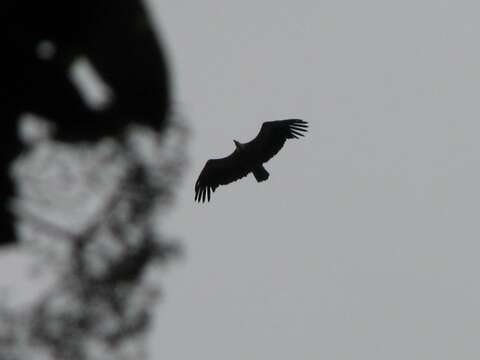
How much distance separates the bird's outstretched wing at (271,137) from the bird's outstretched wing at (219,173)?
541 mm

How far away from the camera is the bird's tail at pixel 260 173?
587 inches

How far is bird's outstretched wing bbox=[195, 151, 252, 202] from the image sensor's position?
49.4 ft

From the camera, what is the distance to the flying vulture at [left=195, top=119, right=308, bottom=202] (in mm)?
14766

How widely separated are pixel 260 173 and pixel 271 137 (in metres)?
1.08

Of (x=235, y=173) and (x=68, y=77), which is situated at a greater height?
(x=235, y=173)

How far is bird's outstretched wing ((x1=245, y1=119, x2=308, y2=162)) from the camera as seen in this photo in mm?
14734

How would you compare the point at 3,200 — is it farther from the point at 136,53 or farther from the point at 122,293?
the point at 122,293

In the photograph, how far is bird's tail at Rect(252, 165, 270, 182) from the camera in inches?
587

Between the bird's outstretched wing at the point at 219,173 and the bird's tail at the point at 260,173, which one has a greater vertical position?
the bird's outstretched wing at the point at 219,173

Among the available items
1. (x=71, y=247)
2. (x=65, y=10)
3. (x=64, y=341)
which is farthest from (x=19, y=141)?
(x=64, y=341)

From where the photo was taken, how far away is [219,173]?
15219mm

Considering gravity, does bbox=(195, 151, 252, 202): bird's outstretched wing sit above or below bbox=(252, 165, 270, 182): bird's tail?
above

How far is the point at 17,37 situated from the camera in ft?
3.30

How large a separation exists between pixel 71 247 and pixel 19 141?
1.38 m
